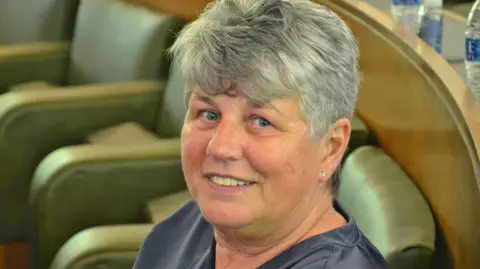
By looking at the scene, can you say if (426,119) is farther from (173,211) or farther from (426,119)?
(173,211)

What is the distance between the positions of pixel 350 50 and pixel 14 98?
180cm

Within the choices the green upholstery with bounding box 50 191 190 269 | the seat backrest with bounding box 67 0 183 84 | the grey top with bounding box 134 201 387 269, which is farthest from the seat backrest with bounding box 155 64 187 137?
the grey top with bounding box 134 201 387 269

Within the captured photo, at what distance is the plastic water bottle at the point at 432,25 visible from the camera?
182cm

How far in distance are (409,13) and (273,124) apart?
98 cm

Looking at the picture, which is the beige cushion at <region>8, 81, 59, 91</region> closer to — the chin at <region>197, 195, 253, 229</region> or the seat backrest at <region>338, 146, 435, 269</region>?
the seat backrest at <region>338, 146, 435, 269</region>

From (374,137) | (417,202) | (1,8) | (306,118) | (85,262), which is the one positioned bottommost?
(1,8)

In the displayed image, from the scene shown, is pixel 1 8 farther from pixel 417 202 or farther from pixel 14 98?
pixel 417 202

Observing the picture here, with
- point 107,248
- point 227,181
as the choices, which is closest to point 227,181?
point 227,181

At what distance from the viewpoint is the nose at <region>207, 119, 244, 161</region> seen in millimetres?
1101

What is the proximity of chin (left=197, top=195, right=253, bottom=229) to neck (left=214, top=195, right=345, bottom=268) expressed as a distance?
0.02 m

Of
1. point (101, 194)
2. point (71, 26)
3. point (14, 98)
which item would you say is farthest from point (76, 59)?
point (101, 194)

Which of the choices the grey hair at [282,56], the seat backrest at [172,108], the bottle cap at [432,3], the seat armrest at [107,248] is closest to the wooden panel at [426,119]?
the bottle cap at [432,3]

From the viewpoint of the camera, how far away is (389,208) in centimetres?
136

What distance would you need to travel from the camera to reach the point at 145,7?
9.65 ft
